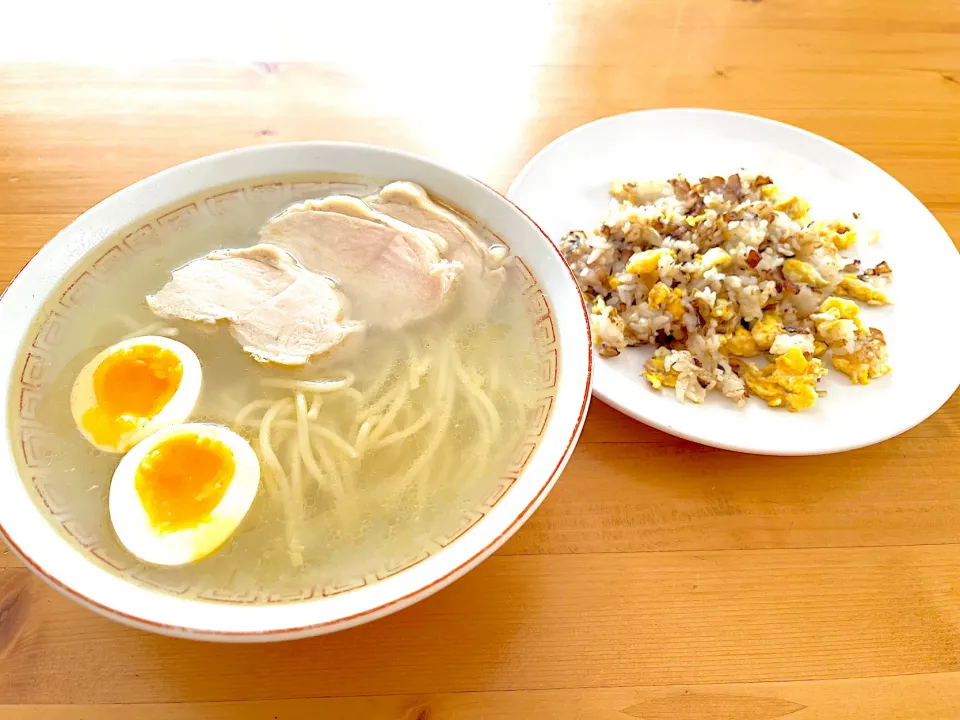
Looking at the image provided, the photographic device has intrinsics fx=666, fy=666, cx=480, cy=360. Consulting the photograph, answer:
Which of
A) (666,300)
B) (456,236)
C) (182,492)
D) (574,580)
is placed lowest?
(574,580)

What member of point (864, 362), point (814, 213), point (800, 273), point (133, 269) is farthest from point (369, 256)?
point (814, 213)

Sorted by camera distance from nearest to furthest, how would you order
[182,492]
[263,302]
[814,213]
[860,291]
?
1. [182,492]
2. [263,302]
3. [860,291]
4. [814,213]

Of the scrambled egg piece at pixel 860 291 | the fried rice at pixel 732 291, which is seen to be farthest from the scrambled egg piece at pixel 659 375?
the scrambled egg piece at pixel 860 291

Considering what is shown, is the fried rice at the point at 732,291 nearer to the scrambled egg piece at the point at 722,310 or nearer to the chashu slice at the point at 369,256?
the scrambled egg piece at the point at 722,310

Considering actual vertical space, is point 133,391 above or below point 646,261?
below

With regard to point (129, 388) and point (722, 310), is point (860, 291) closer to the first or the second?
point (722, 310)

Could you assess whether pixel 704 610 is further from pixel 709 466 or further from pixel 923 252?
pixel 923 252

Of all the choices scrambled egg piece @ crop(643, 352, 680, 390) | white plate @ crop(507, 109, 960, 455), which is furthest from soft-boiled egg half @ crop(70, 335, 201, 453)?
scrambled egg piece @ crop(643, 352, 680, 390)

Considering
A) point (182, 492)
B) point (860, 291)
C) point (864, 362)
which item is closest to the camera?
point (182, 492)
